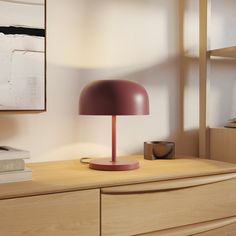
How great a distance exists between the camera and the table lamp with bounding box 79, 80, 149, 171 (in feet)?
4.55

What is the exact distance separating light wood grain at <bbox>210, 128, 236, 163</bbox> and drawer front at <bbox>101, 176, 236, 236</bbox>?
1.18 feet

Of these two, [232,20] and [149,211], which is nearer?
[149,211]

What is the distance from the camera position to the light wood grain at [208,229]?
139cm

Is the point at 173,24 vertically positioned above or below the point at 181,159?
above

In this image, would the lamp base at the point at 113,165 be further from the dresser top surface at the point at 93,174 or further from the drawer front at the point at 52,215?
the drawer front at the point at 52,215

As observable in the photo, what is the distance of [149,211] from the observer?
4.41ft

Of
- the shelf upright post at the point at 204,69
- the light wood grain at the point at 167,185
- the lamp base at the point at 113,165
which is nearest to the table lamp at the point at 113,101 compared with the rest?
the lamp base at the point at 113,165

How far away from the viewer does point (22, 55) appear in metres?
1.55

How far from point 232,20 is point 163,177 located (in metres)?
1.19

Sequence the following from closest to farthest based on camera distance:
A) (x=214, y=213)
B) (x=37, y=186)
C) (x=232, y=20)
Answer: (x=37, y=186), (x=214, y=213), (x=232, y=20)

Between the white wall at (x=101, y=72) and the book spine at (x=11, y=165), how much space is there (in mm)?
353

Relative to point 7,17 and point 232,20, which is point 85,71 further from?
point 232,20

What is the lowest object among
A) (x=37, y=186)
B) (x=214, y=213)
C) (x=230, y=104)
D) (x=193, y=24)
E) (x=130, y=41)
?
(x=214, y=213)

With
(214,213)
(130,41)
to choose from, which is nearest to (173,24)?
(130,41)
